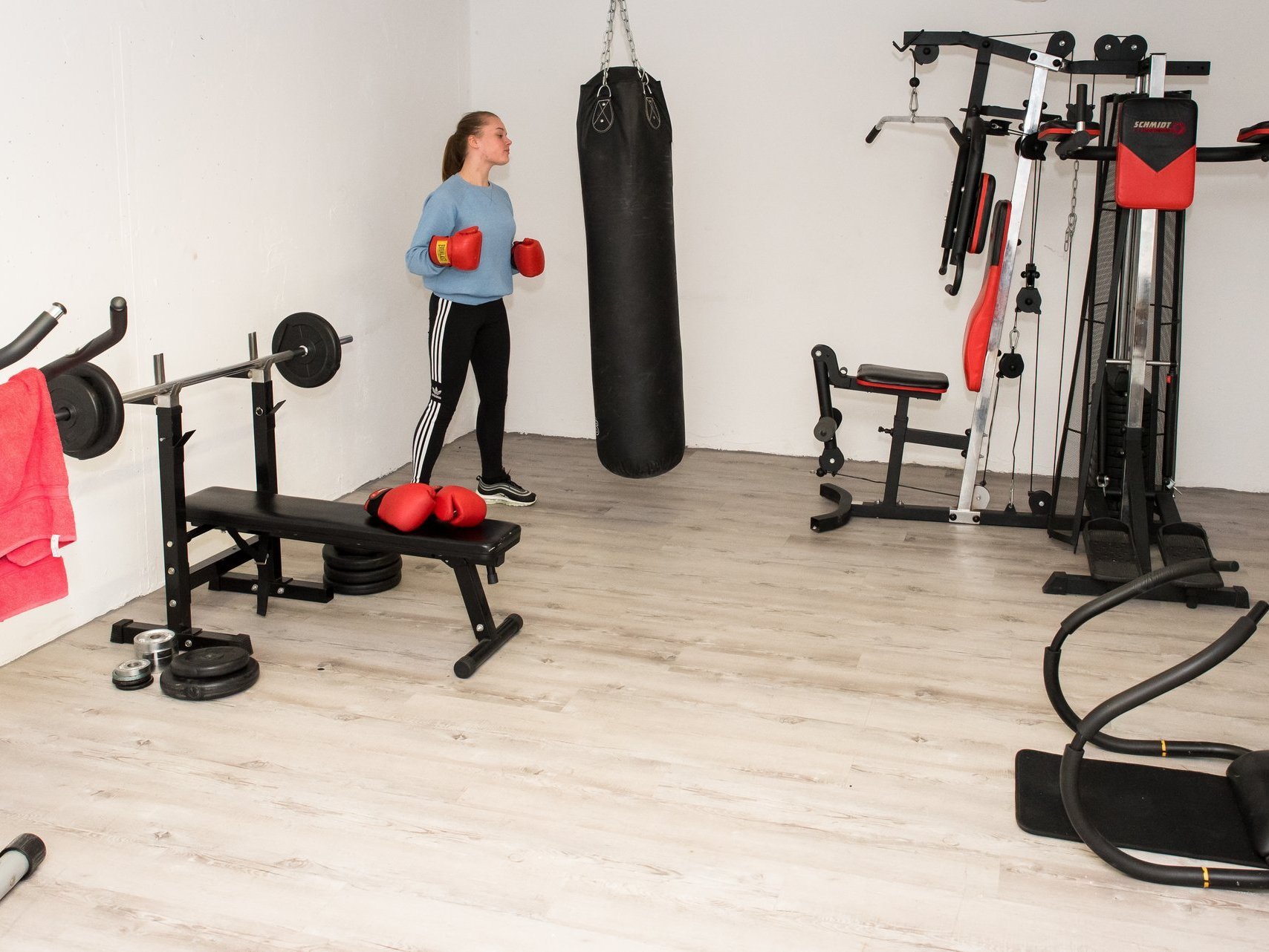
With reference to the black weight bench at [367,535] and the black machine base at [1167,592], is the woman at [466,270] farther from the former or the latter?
the black machine base at [1167,592]

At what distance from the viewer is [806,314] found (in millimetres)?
5012

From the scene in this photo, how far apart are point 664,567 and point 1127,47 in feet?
7.10

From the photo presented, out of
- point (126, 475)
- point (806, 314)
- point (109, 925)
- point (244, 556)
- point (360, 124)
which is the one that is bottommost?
point (109, 925)

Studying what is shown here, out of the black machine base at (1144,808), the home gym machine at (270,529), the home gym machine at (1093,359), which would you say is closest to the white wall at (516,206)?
the home gym machine at (270,529)

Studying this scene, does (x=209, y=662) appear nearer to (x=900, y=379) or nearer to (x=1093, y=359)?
(x=900, y=379)

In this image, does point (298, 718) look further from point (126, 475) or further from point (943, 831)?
point (943, 831)

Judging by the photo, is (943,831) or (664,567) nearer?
(943,831)

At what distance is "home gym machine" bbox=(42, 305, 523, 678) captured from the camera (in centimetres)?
284

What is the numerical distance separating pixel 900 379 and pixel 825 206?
1204 mm

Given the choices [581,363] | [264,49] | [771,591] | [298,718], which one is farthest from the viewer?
[581,363]

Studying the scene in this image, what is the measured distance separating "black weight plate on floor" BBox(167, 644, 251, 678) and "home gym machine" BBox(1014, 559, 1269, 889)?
1765mm

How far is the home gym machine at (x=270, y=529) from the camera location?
9.32 feet

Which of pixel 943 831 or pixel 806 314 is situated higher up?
pixel 806 314

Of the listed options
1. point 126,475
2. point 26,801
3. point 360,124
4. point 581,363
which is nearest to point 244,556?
point 126,475
